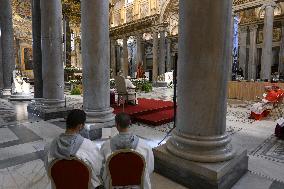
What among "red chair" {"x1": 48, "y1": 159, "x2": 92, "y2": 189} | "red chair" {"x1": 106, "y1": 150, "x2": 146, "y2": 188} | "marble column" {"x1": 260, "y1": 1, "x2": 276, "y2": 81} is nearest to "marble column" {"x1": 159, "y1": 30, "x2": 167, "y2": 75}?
"marble column" {"x1": 260, "y1": 1, "x2": 276, "y2": 81}

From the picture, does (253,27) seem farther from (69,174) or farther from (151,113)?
(69,174)

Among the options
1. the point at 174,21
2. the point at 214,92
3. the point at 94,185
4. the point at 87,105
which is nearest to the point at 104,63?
the point at 87,105

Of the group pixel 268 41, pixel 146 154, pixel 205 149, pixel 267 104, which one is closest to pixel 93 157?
pixel 146 154

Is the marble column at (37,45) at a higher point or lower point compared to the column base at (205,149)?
higher

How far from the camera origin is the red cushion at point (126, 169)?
2.17 metres

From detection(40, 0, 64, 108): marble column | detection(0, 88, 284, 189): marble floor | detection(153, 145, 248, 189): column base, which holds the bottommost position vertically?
detection(0, 88, 284, 189): marble floor

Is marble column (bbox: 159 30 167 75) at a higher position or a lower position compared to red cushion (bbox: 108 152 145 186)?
higher

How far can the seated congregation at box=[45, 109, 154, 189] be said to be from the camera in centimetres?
206

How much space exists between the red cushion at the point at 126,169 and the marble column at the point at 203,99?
45.7 inches

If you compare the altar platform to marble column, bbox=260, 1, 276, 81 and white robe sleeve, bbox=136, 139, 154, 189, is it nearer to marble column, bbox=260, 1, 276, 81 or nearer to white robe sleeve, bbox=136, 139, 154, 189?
marble column, bbox=260, 1, 276, 81

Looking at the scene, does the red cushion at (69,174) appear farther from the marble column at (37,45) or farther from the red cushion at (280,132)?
the marble column at (37,45)

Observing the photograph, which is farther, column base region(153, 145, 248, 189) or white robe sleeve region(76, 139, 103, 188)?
column base region(153, 145, 248, 189)

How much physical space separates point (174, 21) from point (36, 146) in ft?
71.9

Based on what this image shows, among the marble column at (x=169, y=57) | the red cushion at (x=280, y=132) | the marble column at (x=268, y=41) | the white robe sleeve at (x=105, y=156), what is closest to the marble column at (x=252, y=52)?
the marble column at (x=268, y=41)
